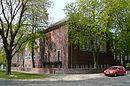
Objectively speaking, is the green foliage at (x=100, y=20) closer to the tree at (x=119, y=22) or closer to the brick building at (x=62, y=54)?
the tree at (x=119, y=22)

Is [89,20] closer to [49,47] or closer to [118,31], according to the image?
[118,31]

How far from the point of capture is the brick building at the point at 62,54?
3042 centimetres

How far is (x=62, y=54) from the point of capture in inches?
1233

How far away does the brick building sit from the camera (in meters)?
30.4

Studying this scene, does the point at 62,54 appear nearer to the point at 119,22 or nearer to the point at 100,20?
the point at 100,20

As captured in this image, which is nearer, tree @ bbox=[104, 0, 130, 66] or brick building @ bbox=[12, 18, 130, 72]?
tree @ bbox=[104, 0, 130, 66]

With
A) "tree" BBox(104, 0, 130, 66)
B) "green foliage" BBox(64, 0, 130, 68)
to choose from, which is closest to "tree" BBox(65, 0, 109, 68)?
"green foliage" BBox(64, 0, 130, 68)

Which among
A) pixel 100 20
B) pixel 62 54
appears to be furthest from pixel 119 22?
pixel 62 54

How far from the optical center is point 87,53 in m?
33.2

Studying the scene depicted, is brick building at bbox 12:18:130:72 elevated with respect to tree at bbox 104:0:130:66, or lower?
lower

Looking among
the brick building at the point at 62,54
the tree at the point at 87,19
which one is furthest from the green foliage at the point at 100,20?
the brick building at the point at 62,54

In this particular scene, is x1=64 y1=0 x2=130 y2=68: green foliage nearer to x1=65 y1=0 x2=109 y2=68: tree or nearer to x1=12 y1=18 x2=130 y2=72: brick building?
x1=65 y1=0 x2=109 y2=68: tree

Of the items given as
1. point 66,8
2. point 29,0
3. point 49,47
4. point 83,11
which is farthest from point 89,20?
point 49,47

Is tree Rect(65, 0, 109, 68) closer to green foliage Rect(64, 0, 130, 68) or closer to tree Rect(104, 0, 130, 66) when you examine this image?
green foliage Rect(64, 0, 130, 68)
